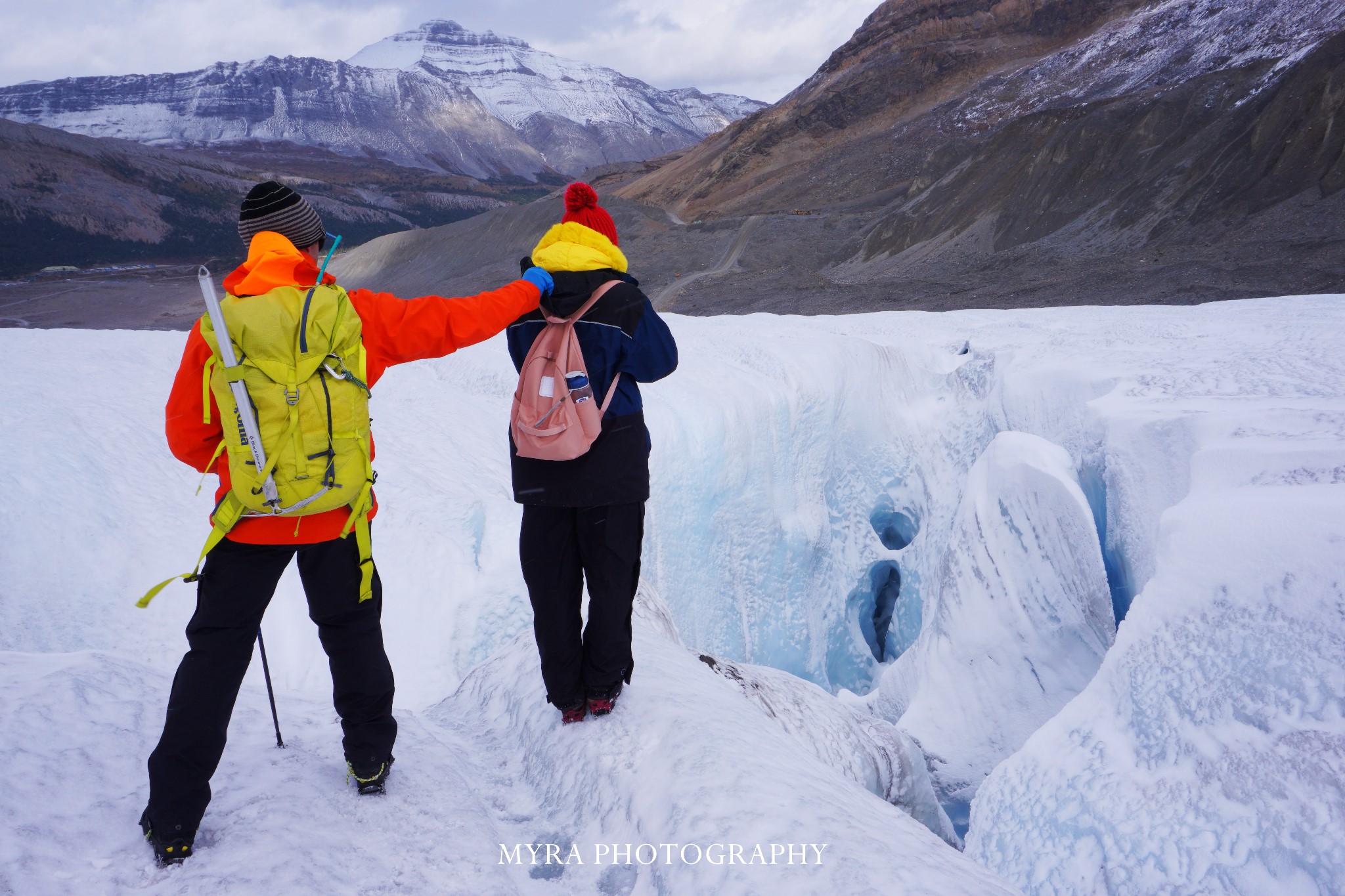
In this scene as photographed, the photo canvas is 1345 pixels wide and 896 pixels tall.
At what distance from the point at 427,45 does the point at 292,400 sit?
15953 centimetres

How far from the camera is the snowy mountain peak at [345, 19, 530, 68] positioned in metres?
135

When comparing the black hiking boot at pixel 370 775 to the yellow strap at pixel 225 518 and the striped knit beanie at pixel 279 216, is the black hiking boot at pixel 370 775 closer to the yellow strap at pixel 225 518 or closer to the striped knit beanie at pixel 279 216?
the yellow strap at pixel 225 518

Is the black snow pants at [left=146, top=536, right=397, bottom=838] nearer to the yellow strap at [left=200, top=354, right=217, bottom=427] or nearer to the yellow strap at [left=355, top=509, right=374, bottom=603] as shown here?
the yellow strap at [left=355, top=509, right=374, bottom=603]

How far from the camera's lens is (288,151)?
8106 centimetres

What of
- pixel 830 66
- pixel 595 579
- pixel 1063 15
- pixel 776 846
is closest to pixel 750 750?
pixel 776 846

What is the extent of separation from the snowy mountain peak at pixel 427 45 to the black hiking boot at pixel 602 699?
152 meters

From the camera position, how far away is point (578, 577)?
2.02 m

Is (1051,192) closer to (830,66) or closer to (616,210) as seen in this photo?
(616,210)

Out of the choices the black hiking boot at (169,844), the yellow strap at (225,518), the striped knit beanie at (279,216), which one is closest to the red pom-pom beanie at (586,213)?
the striped knit beanie at (279,216)

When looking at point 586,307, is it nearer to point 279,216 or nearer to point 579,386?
point 579,386

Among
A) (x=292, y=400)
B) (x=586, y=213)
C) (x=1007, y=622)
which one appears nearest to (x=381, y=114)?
(x=1007, y=622)

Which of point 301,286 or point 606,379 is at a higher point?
point 301,286

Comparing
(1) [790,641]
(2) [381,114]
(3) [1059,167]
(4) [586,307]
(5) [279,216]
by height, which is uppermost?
(2) [381,114]

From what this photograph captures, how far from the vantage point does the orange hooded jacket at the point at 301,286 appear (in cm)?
149
